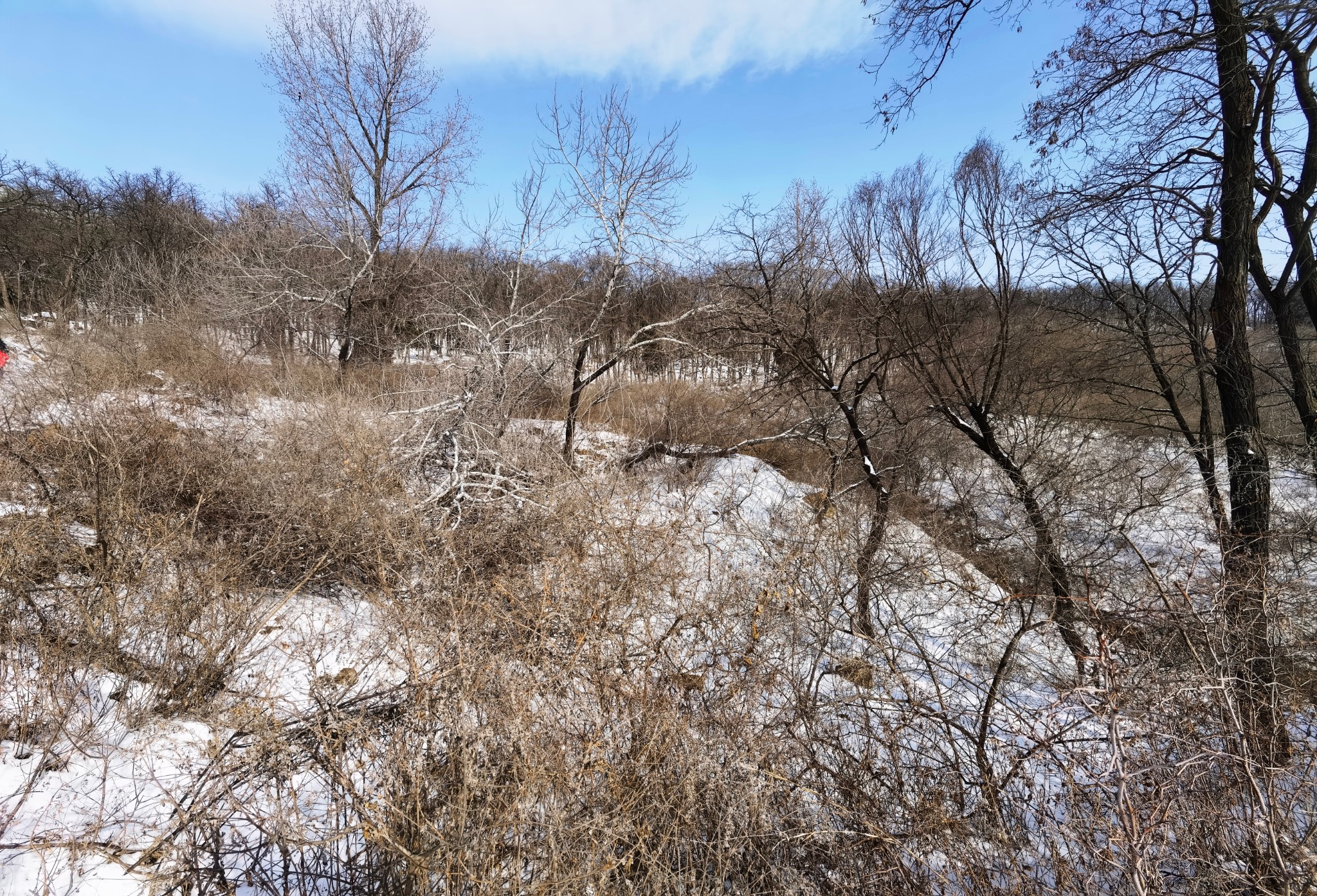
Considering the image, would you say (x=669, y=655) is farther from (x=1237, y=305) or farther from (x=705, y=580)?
(x=1237, y=305)

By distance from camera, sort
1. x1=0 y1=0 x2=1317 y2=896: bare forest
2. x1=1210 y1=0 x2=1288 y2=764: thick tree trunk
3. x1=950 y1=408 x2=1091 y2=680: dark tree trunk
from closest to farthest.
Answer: x1=0 y1=0 x2=1317 y2=896: bare forest
x1=1210 y1=0 x2=1288 y2=764: thick tree trunk
x1=950 y1=408 x2=1091 y2=680: dark tree trunk

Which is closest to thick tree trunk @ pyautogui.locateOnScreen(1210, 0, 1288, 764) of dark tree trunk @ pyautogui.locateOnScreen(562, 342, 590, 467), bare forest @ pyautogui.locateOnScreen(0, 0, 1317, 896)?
bare forest @ pyautogui.locateOnScreen(0, 0, 1317, 896)

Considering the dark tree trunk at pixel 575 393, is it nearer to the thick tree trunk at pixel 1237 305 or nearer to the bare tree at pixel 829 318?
the bare tree at pixel 829 318

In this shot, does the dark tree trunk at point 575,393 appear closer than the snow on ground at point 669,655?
No

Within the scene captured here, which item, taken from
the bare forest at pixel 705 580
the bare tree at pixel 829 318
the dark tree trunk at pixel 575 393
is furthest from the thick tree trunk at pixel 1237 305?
the dark tree trunk at pixel 575 393

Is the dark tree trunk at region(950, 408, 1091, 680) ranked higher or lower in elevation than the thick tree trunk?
lower

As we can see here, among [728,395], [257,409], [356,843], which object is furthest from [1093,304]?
[257,409]

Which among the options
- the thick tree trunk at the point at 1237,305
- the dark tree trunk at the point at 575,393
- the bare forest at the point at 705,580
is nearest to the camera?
the bare forest at the point at 705,580

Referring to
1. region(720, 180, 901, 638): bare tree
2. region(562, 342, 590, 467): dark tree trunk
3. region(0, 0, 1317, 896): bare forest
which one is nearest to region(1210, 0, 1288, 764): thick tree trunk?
region(0, 0, 1317, 896): bare forest

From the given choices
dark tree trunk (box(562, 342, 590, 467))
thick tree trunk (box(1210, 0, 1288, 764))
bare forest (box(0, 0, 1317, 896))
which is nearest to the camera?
bare forest (box(0, 0, 1317, 896))

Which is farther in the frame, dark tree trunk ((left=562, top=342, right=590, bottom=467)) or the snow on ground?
dark tree trunk ((left=562, top=342, right=590, bottom=467))

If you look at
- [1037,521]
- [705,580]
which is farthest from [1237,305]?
[705,580]

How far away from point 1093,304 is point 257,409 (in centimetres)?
1220

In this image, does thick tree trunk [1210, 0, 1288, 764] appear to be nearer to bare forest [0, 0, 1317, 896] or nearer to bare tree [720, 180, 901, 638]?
bare forest [0, 0, 1317, 896]
